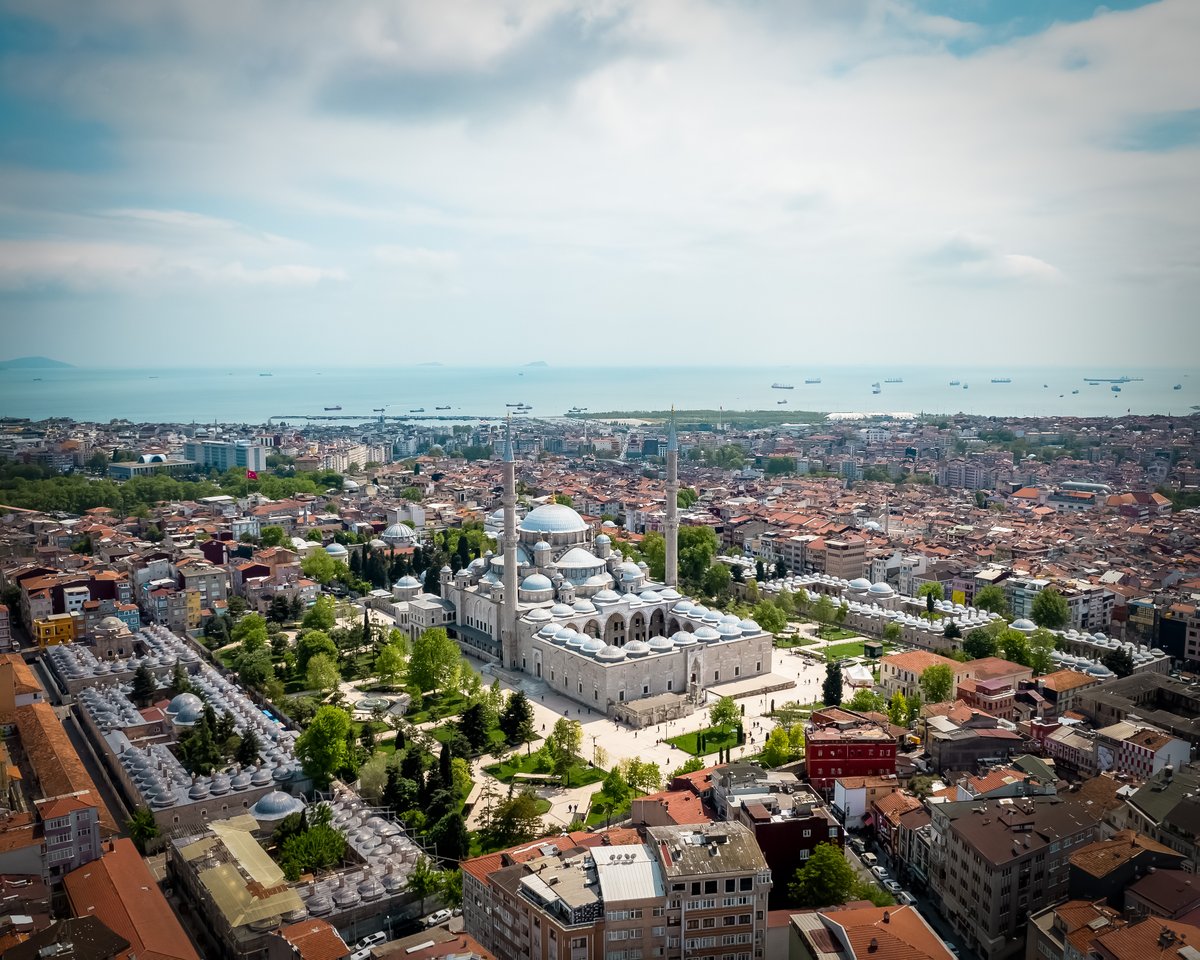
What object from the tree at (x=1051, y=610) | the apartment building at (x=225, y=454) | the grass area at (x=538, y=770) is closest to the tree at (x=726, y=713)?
the grass area at (x=538, y=770)

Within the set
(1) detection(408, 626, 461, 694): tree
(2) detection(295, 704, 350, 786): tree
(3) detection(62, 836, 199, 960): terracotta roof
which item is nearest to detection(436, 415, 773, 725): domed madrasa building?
(1) detection(408, 626, 461, 694): tree

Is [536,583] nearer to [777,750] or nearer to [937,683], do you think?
[777,750]

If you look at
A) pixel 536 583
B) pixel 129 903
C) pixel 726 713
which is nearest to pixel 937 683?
pixel 726 713

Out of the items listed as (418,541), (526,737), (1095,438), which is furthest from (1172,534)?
(418,541)

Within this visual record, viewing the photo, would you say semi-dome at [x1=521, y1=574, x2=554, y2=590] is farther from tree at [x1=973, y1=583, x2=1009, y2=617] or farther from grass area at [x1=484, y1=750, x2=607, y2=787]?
tree at [x1=973, y1=583, x2=1009, y2=617]

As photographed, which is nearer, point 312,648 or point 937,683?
point 937,683

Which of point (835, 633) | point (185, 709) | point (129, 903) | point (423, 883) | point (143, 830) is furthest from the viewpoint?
point (835, 633)
